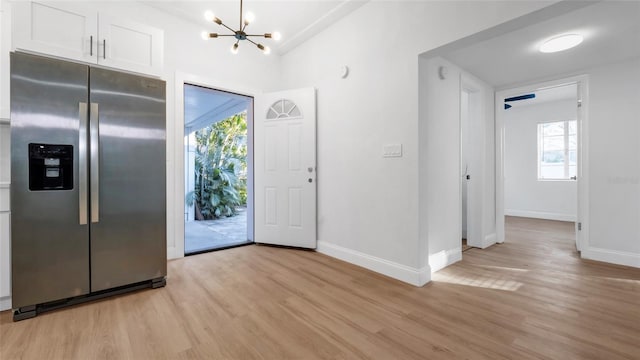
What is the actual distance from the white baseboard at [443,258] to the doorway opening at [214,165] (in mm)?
3244

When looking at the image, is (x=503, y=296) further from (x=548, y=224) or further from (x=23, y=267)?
(x=548, y=224)

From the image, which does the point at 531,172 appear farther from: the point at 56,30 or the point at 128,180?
the point at 56,30

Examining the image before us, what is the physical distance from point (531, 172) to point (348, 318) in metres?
6.86

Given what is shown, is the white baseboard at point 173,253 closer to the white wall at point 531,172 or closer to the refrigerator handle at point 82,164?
the refrigerator handle at point 82,164

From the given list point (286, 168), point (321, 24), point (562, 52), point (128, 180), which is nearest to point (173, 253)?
point (128, 180)

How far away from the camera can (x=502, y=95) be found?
4.12 m

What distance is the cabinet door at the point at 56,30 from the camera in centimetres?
207

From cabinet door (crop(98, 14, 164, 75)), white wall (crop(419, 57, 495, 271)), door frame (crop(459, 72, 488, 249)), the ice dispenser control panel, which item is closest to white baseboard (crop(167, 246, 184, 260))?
the ice dispenser control panel

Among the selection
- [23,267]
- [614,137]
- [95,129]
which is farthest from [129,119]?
[614,137]

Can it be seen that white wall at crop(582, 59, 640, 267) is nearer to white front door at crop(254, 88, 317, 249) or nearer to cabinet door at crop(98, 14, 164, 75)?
white front door at crop(254, 88, 317, 249)

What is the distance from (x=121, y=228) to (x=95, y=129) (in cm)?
83

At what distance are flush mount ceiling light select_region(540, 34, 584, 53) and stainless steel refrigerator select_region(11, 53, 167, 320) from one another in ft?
12.6

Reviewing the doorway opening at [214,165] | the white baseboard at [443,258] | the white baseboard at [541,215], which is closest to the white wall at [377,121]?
the white baseboard at [443,258]

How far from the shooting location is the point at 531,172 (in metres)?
6.61
